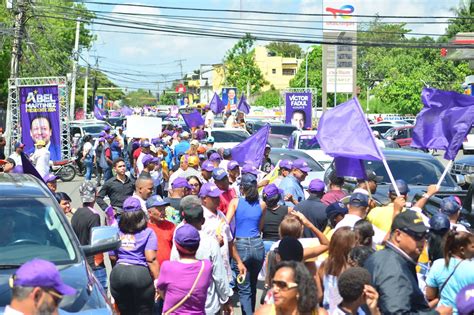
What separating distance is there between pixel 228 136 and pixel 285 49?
133 meters

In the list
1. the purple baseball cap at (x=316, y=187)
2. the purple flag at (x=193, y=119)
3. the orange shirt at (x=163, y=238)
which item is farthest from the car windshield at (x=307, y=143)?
the orange shirt at (x=163, y=238)

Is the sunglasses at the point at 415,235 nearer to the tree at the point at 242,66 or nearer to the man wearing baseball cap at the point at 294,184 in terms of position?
the man wearing baseball cap at the point at 294,184

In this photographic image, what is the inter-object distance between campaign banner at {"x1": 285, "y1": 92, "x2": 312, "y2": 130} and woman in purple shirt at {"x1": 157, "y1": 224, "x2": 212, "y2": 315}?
38.3 meters

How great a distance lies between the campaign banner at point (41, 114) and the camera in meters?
30.7

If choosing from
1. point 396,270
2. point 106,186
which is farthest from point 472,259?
point 106,186

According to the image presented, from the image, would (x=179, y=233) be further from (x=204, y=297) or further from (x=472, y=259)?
(x=472, y=259)

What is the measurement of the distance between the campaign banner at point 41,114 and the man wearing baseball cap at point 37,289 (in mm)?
26645

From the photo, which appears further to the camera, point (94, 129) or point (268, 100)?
point (268, 100)

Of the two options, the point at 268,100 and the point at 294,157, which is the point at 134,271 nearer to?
the point at 294,157

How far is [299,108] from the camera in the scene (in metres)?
45.5

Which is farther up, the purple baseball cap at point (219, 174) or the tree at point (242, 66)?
the tree at point (242, 66)

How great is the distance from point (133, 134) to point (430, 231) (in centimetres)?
1653

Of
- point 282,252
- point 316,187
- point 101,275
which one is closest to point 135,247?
point 101,275

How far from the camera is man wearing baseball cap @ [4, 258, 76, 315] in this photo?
4409 mm
